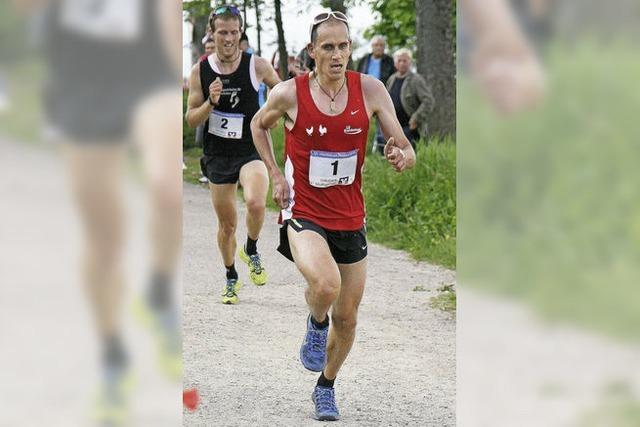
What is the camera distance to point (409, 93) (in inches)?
531

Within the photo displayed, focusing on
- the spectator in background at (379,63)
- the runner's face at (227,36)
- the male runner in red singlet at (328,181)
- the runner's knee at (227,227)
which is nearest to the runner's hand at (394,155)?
the male runner in red singlet at (328,181)

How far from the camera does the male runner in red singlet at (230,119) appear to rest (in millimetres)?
7441

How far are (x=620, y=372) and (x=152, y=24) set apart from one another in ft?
3.24

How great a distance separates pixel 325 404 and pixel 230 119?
290cm

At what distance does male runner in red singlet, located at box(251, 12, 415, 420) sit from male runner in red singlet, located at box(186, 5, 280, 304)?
78.9 inches

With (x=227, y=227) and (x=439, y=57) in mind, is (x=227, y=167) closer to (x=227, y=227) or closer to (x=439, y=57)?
(x=227, y=227)

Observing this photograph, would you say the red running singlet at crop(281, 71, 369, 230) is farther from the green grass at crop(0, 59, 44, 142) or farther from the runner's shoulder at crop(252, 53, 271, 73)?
the green grass at crop(0, 59, 44, 142)

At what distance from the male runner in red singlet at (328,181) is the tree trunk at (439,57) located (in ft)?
29.2

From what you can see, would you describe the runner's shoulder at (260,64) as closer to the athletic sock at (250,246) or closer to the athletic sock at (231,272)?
the athletic sock at (250,246)

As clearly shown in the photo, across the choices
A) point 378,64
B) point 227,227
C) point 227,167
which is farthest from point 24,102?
point 378,64

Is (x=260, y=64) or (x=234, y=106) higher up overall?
(x=260, y=64)

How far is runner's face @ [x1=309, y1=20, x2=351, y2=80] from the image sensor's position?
16.7ft

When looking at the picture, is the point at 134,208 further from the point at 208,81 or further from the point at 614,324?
the point at 208,81

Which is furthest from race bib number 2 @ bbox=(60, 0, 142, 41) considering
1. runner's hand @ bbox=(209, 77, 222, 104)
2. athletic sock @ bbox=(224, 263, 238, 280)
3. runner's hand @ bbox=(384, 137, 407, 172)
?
athletic sock @ bbox=(224, 263, 238, 280)
